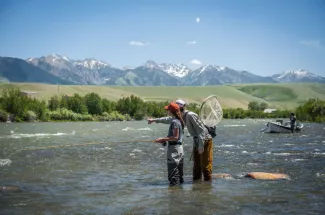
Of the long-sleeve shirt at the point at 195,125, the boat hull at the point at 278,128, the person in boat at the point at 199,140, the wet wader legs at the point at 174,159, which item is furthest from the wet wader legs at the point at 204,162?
the boat hull at the point at 278,128

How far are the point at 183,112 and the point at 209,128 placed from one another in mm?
1317

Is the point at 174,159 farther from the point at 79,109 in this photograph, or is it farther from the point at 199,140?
the point at 79,109

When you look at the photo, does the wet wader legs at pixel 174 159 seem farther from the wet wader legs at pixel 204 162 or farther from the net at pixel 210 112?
the net at pixel 210 112

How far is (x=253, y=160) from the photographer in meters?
22.3

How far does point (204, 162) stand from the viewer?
13.5 m

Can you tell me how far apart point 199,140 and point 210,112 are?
1989 millimetres

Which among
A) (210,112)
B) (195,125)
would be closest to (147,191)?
(195,125)

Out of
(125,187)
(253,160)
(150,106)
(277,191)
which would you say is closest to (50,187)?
(125,187)

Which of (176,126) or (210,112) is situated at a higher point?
(210,112)

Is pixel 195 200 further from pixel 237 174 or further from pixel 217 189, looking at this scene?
pixel 237 174

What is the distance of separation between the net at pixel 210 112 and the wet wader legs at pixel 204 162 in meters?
1.21


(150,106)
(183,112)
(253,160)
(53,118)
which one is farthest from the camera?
(150,106)

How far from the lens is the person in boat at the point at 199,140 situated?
42.3 feet

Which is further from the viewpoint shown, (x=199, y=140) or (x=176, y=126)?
(x=199, y=140)
